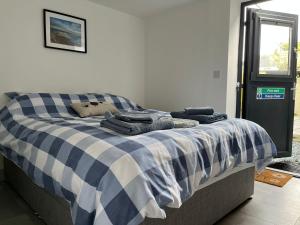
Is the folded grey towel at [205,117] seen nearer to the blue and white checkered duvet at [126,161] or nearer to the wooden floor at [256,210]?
the blue and white checkered duvet at [126,161]

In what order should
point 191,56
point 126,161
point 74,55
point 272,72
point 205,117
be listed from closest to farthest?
point 126,161
point 205,117
point 74,55
point 272,72
point 191,56

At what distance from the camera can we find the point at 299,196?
230 cm

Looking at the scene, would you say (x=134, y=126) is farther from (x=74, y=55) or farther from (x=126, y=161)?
(x=74, y=55)

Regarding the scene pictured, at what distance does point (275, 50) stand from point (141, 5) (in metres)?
1.98

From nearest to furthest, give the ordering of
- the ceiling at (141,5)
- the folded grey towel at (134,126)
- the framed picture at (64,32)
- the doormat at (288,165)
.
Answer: the folded grey towel at (134,126) → the framed picture at (64,32) → the doormat at (288,165) → the ceiling at (141,5)

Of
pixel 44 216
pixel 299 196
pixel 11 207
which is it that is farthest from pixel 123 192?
pixel 299 196

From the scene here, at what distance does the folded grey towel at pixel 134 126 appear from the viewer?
141 cm

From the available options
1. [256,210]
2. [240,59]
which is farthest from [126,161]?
[240,59]

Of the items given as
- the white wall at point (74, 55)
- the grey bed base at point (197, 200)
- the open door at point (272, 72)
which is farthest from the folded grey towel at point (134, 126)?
the open door at point (272, 72)

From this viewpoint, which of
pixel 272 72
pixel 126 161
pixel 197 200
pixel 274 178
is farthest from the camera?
pixel 272 72

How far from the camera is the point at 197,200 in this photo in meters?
1.57

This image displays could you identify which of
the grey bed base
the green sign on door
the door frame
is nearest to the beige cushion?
the grey bed base

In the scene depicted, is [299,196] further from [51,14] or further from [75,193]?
[51,14]

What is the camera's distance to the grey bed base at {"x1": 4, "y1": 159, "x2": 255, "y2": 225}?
1.48 meters
